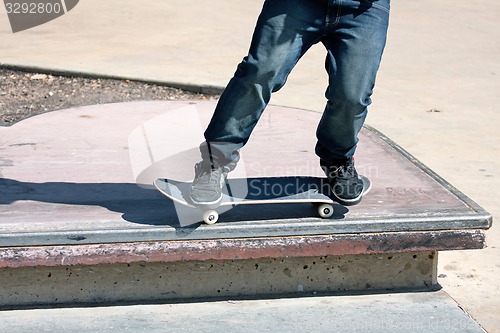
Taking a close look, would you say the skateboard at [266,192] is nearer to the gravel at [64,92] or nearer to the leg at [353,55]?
the leg at [353,55]

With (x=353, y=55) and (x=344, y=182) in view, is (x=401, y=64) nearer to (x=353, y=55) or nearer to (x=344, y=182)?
(x=344, y=182)

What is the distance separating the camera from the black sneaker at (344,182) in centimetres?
375

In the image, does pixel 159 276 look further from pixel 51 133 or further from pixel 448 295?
pixel 51 133

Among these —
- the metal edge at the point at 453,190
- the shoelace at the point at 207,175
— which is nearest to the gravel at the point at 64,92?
the metal edge at the point at 453,190

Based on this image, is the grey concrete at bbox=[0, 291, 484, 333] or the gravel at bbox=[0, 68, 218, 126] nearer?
the grey concrete at bbox=[0, 291, 484, 333]

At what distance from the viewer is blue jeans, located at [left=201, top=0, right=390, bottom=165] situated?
349 centimetres

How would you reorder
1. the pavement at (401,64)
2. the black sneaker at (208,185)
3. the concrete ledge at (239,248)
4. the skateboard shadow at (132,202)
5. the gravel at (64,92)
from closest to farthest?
the concrete ledge at (239,248) → the black sneaker at (208,185) → the skateboard shadow at (132,202) → the pavement at (401,64) → the gravel at (64,92)

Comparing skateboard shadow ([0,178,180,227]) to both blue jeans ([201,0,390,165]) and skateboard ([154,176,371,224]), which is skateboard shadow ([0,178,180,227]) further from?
blue jeans ([201,0,390,165])

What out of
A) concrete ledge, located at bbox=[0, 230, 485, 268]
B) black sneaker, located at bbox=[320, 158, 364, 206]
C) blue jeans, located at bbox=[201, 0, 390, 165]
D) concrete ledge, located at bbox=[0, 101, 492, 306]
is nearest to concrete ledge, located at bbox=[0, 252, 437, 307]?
concrete ledge, located at bbox=[0, 101, 492, 306]

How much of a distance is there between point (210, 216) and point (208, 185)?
0.39 feet

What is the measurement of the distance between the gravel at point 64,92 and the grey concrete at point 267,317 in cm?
324

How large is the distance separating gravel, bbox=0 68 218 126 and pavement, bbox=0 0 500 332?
106 mm

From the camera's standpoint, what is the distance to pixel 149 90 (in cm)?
712

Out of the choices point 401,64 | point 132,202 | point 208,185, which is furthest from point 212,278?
point 401,64
